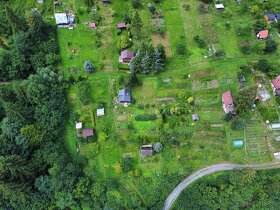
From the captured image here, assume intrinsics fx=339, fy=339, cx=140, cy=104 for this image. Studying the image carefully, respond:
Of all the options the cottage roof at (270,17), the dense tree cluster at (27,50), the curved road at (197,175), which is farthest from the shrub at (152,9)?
the curved road at (197,175)

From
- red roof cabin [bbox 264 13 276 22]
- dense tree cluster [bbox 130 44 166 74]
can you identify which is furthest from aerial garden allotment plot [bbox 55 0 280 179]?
dense tree cluster [bbox 130 44 166 74]

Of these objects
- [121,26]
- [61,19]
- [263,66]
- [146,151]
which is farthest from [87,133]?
[263,66]

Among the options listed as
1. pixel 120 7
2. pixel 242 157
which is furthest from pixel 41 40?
pixel 242 157

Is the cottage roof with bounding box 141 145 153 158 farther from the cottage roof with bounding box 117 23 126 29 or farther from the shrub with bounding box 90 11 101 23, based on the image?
the shrub with bounding box 90 11 101 23

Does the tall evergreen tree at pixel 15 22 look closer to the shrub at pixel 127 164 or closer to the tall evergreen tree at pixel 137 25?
the tall evergreen tree at pixel 137 25

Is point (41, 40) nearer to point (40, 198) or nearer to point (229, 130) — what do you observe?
point (40, 198)

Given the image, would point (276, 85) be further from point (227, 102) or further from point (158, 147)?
point (158, 147)
